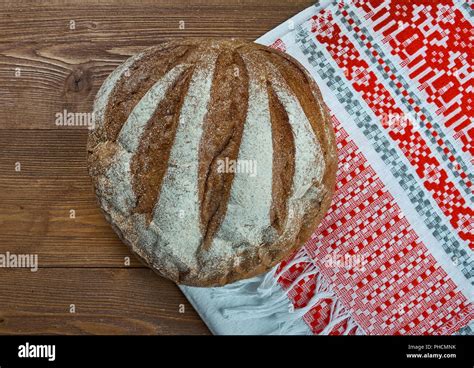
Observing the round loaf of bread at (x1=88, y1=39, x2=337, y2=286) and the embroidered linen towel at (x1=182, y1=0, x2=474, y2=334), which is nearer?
the round loaf of bread at (x1=88, y1=39, x2=337, y2=286)

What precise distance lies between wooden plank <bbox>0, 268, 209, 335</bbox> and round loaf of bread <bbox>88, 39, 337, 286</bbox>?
25 cm

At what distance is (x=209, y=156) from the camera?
35.5 inches

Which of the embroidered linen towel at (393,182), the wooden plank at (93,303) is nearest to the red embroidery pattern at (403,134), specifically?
the embroidered linen towel at (393,182)

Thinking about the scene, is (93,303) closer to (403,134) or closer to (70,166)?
(70,166)

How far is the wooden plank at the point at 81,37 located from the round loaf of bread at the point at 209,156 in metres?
0.25

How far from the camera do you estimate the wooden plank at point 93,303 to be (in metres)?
1.19

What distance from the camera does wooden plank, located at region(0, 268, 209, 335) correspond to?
119 cm

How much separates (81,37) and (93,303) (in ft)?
1.89

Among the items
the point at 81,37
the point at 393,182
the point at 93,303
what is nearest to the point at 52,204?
the point at 93,303

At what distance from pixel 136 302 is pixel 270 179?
479mm

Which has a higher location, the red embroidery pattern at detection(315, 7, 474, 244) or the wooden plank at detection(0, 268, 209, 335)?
the red embroidery pattern at detection(315, 7, 474, 244)

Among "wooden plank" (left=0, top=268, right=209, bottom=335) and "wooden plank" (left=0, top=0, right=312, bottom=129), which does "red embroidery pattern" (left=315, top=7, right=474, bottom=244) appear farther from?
"wooden plank" (left=0, top=268, right=209, bottom=335)

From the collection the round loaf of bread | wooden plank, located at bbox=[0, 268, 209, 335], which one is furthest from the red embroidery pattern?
wooden plank, located at bbox=[0, 268, 209, 335]
